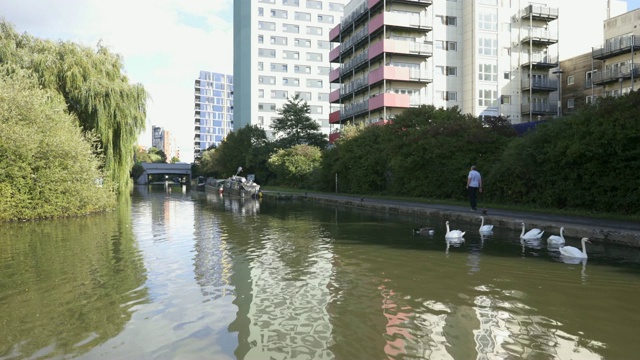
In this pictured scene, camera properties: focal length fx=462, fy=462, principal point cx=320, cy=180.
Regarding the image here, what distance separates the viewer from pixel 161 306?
659 centimetres

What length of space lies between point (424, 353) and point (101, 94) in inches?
906

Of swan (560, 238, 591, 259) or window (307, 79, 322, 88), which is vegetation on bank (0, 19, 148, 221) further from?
window (307, 79, 322, 88)

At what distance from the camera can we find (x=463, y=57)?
5178cm

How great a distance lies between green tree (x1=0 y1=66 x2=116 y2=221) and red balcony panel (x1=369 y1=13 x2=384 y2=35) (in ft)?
116

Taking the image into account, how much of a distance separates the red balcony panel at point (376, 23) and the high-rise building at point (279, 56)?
4162 centimetres

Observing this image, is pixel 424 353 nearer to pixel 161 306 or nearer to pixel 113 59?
pixel 161 306

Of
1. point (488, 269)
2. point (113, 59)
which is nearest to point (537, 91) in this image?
point (113, 59)

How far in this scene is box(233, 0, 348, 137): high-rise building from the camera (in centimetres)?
9112

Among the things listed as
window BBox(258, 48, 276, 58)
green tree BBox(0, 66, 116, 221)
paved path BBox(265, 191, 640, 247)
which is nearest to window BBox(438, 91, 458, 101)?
paved path BBox(265, 191, 640, 247)

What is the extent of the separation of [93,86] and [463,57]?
40.7 meters

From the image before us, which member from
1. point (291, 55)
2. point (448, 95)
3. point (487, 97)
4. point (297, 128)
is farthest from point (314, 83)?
point (487, 97)

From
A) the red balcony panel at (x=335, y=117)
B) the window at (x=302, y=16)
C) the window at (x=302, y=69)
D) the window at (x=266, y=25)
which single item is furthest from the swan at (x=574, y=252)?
the window at (x=302, y=16)

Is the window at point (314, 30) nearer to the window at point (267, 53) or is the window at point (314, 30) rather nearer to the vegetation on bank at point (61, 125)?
the window at point (267, 53)

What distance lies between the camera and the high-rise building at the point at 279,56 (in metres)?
91.1
